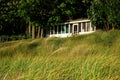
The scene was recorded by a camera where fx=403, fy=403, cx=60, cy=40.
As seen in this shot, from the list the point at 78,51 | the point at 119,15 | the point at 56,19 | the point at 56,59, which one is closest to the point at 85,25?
the point at 56,19

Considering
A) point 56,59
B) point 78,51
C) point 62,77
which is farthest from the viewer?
point 78,51

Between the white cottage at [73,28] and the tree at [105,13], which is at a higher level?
the tree at [105,13]

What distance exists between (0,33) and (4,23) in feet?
11.7

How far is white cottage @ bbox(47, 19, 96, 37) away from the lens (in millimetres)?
52931

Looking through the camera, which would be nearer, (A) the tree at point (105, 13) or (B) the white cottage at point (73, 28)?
(A) the tree at point (105, 13)

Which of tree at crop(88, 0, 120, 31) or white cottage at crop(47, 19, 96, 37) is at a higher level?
tree at crop(88, 0, 120, 31)

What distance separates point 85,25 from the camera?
53.4 m

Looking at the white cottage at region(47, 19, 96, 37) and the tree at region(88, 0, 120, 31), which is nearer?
the tree at region(88, 0, 120, 31)

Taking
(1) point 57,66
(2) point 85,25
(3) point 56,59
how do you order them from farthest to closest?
(2) point 85,25 < (3) point 56,59 < (1) point 57,66

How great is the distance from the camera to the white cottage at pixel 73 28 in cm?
5293

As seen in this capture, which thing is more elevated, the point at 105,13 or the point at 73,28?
the point at 105,13

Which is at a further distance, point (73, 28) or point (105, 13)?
point (73, 28)

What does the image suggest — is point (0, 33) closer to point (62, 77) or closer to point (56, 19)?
point (56, 19)

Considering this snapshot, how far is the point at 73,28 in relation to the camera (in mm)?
55438
